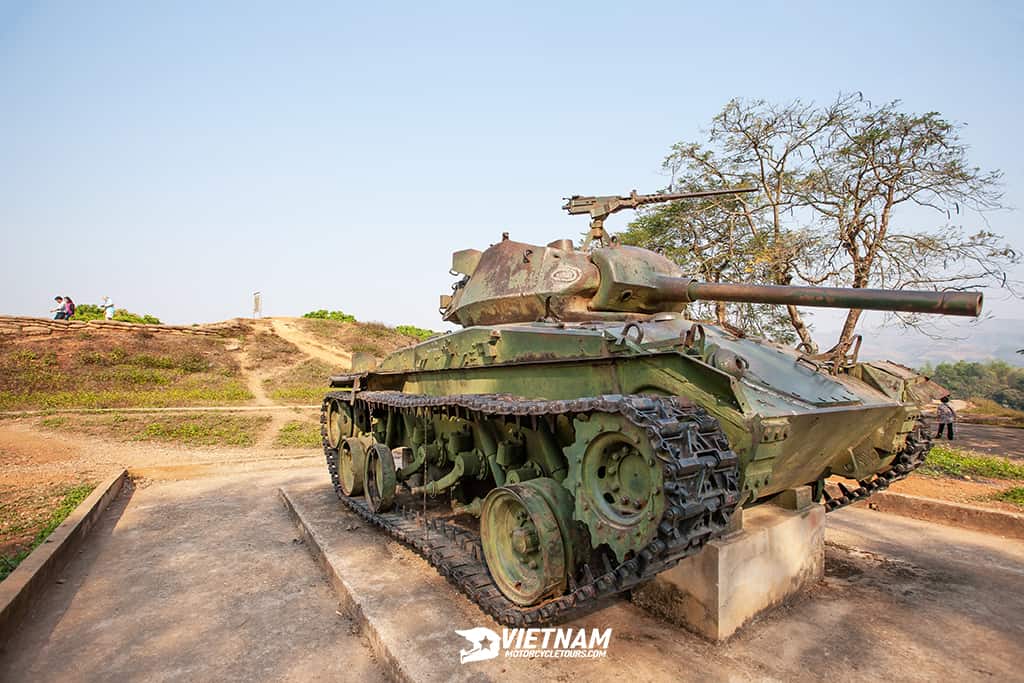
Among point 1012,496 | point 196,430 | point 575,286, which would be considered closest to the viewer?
point 575,286

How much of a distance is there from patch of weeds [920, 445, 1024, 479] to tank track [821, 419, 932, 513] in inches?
197

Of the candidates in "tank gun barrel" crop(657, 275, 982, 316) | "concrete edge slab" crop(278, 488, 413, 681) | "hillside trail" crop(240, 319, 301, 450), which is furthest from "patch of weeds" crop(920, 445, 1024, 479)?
"hillside trail" crop(240, 319, 301, 450)

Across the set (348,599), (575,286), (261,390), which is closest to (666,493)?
(575,286)

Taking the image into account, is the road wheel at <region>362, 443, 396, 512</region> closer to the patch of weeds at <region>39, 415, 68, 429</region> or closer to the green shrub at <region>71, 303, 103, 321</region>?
the patch of weeds at <region>39, 415, 68, 429</region>

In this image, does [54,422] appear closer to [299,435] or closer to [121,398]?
[121,398]

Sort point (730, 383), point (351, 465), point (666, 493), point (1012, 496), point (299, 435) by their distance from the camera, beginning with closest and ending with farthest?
point (666, 493)
point (730, 383)
point (351, 465)
point (1012, 496)
point (299, 435)

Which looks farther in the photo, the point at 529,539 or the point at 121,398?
the point at 121,398

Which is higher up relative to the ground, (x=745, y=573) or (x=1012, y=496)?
(x=745, y=573)

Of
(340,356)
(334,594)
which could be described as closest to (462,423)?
(334,594)

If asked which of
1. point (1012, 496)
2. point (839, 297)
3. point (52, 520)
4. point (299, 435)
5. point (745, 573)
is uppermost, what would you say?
point (839, 297)

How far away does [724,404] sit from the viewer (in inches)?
156

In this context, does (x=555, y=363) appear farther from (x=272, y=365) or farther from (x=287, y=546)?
(x=272, y=365)
